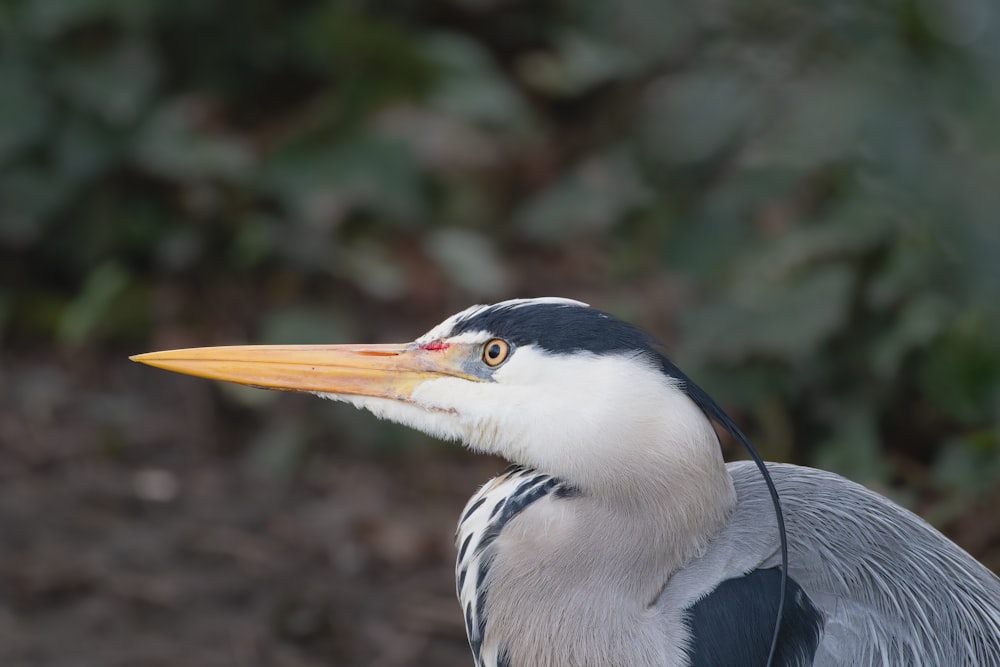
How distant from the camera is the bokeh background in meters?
3.04

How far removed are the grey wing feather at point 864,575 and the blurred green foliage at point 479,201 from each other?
0.76 meters

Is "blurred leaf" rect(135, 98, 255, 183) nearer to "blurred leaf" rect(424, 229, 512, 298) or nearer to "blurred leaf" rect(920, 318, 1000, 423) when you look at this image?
"blurred leaf" rect(424, 229, 512, 298)

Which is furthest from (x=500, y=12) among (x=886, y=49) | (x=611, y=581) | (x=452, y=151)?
(x=611, y=581)

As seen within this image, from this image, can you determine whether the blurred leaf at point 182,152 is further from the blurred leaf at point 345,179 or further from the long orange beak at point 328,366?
the long orange beak at point 328,366

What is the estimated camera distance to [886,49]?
6.45 ft

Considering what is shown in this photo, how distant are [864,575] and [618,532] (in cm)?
45

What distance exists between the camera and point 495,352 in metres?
1.86

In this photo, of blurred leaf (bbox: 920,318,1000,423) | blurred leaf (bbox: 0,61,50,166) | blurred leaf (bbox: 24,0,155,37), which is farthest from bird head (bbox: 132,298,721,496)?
blurred leaf (bbox: 0,61,50,166)

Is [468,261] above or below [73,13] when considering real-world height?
below

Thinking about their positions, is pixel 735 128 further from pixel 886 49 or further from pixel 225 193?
pixel 225 193

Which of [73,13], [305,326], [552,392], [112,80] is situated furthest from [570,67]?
[552,392]

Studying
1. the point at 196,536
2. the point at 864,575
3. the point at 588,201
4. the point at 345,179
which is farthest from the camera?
the point at 345,179

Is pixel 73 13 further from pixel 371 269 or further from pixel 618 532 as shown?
pixel 618 532

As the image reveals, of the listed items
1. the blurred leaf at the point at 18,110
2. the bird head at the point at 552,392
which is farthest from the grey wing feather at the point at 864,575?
the blurred leaf at the point at 18,110
